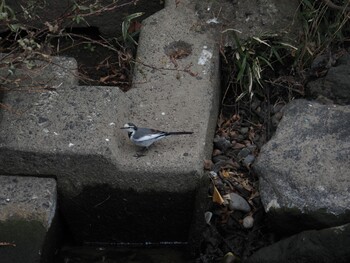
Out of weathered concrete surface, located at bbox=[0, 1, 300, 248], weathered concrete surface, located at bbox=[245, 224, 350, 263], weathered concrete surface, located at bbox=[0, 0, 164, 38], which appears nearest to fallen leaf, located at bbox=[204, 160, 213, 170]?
weathered concrete surface, located at bbox=[0, 1, 300, 248]

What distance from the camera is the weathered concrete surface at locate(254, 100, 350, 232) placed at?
3.92 metres

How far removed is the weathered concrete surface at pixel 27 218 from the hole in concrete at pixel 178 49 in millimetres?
1127

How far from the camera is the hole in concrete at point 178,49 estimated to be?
4660 millimetres

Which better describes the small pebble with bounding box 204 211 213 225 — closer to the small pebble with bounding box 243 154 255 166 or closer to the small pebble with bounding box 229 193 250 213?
the small pebble with bounding box 229 193 250 213

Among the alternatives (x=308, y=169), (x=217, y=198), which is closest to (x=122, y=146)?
(x=217, y=198)

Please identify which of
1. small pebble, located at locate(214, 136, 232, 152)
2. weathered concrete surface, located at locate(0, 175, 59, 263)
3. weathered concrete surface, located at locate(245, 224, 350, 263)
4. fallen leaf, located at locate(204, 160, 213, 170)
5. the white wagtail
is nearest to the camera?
weathered concrete surface, located at locate(245, 224, 350, 263)

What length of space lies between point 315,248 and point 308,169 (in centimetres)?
53

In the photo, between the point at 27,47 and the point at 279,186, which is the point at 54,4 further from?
the point at 279,186

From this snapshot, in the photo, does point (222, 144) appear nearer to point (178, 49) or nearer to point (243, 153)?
point (243, 153)

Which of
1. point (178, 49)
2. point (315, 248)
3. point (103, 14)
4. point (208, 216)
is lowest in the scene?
point (208, 216)

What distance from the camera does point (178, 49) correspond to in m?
4.71

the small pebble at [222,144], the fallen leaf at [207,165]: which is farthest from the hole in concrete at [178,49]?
the fallen leaf at [207,165]

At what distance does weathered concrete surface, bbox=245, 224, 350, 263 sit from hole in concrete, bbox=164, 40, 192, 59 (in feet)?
4.60

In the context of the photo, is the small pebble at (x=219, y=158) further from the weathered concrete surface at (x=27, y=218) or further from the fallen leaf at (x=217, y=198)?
the weathered concrete surface at (x=27, y=218)
